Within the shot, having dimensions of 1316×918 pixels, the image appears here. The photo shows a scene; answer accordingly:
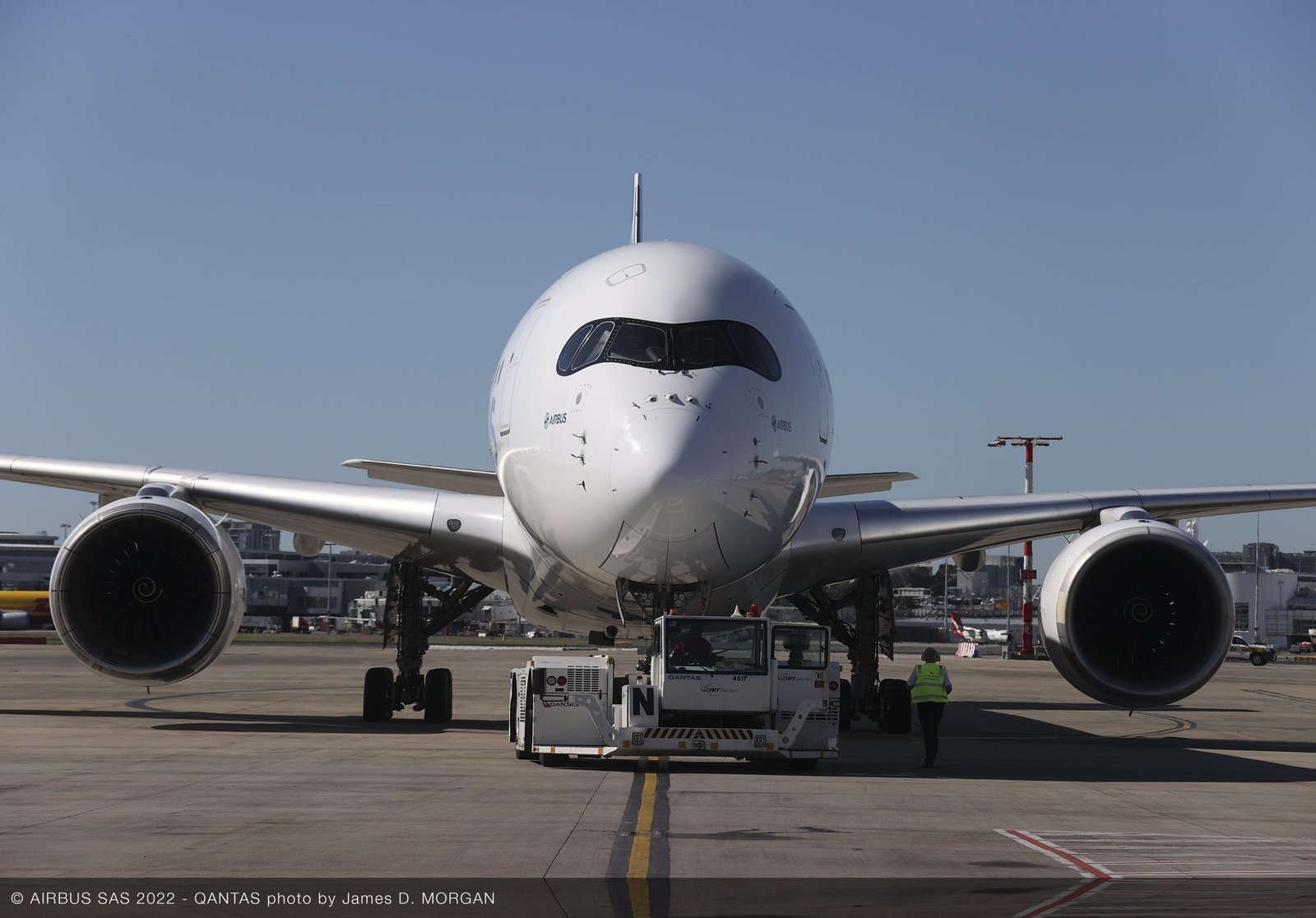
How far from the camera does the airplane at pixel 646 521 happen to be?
12016 mm

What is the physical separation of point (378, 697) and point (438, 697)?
738mm

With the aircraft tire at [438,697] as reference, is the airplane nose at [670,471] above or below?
above

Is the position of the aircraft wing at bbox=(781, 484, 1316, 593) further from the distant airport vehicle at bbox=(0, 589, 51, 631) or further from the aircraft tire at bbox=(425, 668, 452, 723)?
→ the distant airport vehicle at bbox=(0, 589, 51, 631)

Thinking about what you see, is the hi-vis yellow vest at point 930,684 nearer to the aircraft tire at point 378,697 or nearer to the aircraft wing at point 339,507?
the aircraft wing at point 339,507

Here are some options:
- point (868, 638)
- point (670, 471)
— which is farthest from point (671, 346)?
point (868, 638)

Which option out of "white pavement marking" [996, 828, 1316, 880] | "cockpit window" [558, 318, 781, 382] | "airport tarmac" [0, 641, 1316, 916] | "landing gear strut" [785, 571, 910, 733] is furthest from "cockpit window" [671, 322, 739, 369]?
"landing gear strut" [785, 571, 910, 733]

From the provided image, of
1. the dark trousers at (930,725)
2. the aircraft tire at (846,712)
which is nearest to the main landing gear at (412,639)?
the aircraft tire at (846,712)

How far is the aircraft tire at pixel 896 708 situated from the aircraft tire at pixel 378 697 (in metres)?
6.16

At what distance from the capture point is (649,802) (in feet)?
32.1

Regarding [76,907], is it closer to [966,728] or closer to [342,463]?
[342,463]

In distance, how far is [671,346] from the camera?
12.4 m

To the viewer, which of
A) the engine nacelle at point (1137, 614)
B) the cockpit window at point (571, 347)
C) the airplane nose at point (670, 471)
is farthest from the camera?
the engine nacelle at point (1137, 614)

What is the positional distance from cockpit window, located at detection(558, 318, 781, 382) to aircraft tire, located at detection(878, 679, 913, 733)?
Result: 651 cm

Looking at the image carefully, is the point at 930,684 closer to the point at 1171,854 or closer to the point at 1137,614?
the point at 1137,614
